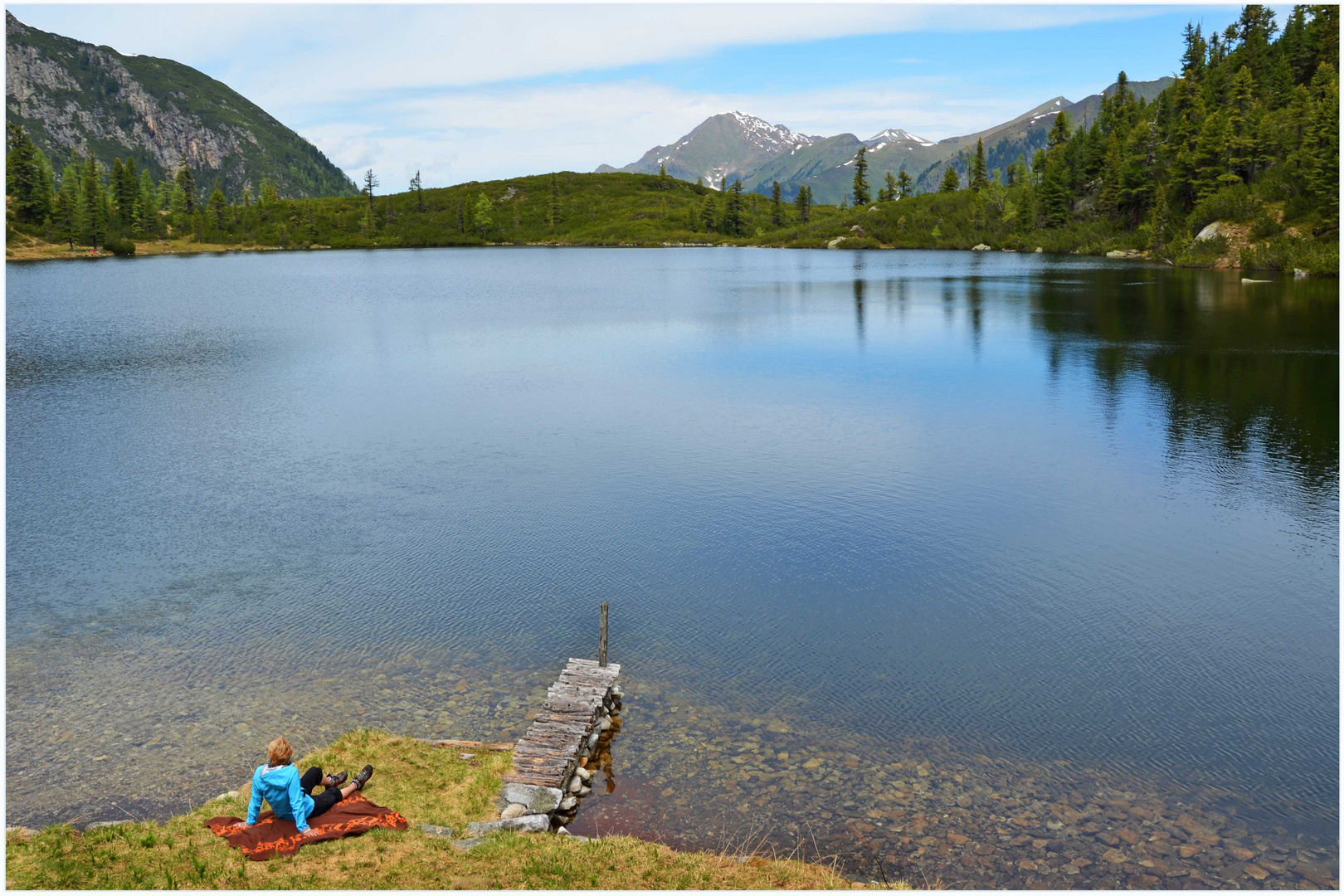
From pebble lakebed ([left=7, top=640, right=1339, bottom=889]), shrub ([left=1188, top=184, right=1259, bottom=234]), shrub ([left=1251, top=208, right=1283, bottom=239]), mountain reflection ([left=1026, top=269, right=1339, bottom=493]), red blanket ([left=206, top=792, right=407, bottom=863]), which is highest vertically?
shrub ([left=1188, top=184, right=1259, bottom=234])

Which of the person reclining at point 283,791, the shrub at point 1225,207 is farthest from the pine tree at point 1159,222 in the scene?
the person reclining at point 283,791

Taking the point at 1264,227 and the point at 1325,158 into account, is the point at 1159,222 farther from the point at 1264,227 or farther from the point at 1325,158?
the point at 1325,158

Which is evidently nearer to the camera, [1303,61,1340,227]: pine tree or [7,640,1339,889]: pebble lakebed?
[7,640,1339,889]: pebble lakebed

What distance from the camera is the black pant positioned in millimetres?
17250

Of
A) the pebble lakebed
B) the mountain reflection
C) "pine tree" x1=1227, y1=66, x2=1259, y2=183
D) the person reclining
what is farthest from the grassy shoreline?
"pine tree" x1=1227, y1=66, x2=1259, y2=183

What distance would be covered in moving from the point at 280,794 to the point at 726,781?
30.9 ft

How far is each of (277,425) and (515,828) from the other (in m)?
41.0

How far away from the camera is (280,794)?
16359 millimetres

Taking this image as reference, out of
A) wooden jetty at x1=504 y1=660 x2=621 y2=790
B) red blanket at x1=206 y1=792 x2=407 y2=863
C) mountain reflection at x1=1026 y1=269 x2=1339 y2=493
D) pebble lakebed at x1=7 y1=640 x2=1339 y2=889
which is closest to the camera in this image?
red blanket at x1=206 y1=792 x2=407 y2=863

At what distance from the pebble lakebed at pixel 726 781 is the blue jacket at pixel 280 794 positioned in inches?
152

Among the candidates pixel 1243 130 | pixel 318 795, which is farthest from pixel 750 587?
pixel 1243 130

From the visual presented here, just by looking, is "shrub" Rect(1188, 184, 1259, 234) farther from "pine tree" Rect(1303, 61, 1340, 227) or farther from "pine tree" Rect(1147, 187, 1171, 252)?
"pine tree" Rect(1303, 61, 1340, 227)

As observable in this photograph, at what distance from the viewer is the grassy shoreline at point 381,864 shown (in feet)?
50.0

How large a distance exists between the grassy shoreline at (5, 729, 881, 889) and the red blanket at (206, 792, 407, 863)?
0.18 meters
